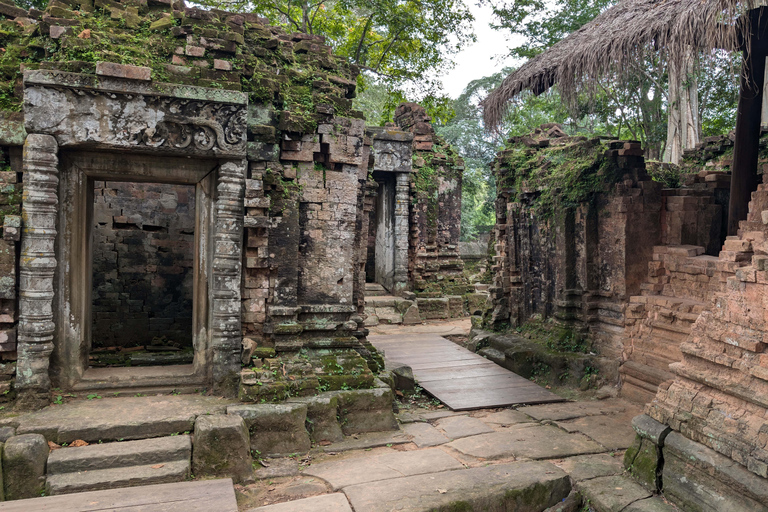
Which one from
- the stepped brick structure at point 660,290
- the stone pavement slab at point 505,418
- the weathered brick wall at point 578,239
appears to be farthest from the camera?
the weathered brick wall at point 578,239

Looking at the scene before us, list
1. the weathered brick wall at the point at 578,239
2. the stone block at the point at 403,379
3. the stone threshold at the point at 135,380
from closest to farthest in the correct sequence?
the stone threshold at the point at 135,380, the stone block at the point at 403,379, the weathered brick wall at the point at 578,239

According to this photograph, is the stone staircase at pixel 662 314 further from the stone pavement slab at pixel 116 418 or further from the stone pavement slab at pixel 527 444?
the stone pavement slab at pixel 116 418

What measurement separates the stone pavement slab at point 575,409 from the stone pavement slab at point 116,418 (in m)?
3.33

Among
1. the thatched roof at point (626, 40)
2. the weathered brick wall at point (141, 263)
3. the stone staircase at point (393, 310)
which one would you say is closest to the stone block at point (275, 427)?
the weathered brick wall at point (141, 263)

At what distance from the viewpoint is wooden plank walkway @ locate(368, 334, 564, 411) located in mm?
6389

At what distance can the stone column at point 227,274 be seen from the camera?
5117 mm

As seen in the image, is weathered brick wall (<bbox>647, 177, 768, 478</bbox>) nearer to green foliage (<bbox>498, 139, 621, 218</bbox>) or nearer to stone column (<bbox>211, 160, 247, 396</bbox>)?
green foliage (<bbox>498, 139, 621, 218</bbox>)

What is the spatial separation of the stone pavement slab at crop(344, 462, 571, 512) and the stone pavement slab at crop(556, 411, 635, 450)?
1029 millimetres

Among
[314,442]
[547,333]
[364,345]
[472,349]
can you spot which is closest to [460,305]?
[472,349]

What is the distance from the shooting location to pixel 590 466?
4.58m

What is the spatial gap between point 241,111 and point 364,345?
112 inches

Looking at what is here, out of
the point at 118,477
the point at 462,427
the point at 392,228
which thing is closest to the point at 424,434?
the point at 462,427

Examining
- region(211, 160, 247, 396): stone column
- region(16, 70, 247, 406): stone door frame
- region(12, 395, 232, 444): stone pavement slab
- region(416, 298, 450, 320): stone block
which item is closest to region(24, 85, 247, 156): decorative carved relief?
region(16, 70, 247, 406): stone door frame

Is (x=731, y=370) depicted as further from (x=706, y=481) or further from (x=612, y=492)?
(x=612, y=492)
